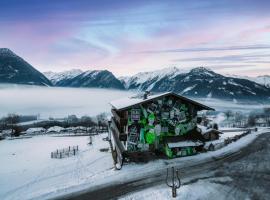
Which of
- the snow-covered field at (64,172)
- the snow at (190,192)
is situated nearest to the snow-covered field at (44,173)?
the snow-covered field at (64,172)

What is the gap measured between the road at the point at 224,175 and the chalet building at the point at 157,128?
4.42m

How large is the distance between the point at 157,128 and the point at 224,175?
430 inches

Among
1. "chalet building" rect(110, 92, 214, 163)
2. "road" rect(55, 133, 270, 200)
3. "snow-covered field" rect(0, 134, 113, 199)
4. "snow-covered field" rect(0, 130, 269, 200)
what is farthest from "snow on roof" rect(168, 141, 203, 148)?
"snow-covered field" rect(0, 134, 113, 199)

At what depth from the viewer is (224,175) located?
29.2 metres

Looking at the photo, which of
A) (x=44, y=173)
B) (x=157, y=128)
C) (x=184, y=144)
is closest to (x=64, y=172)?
(x=44, y=173)

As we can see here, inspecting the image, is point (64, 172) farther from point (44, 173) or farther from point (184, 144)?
point (184, 144)

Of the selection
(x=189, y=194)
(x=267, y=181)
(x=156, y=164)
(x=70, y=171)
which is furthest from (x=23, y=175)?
(x=267, y=181)

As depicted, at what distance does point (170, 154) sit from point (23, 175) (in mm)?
21489

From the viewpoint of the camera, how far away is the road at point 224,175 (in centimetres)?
2478

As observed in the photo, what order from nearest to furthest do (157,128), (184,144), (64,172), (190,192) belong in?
(190,192)
(184,144)
(157,128)
(64,172)

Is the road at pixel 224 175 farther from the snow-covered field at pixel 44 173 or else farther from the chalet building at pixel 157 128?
the snow-covered field at pixel 44 173

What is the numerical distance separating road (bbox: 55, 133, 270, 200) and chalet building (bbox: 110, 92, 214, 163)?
442cm

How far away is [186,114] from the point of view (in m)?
39.3

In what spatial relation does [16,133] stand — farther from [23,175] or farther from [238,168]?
[238,168]
